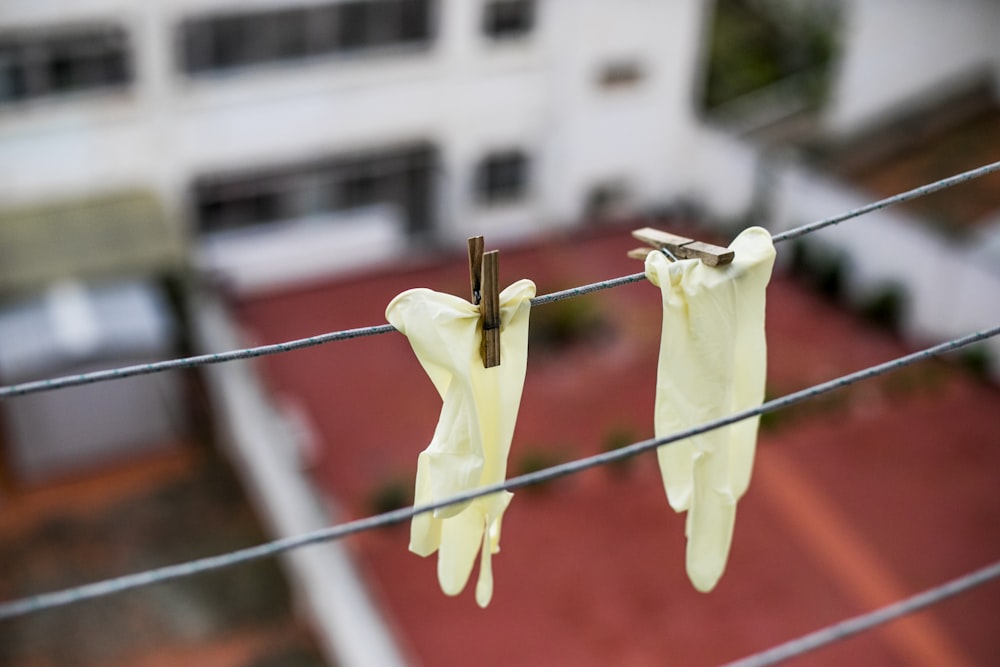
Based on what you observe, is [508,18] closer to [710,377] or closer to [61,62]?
[61,62]

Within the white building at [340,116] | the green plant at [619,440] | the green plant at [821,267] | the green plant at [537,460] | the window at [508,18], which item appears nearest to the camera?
the green plant at [537,460]

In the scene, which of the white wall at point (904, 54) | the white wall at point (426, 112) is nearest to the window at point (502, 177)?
the white wall at point (426, 112)

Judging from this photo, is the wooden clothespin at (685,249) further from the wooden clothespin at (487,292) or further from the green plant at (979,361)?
the green plant at (979,361)

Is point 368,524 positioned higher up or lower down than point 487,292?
lower down

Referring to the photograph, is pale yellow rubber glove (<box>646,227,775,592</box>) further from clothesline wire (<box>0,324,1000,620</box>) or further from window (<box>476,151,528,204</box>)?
window (<box>476,151,528,204</box>)

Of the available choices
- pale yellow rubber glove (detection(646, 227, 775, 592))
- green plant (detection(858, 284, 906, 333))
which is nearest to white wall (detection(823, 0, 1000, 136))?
green plant (detection(858, 284, 906, 333))

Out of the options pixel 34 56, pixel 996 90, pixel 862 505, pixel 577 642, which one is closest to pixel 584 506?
pixel 577 642

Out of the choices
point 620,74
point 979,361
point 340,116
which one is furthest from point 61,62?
point 979,361
